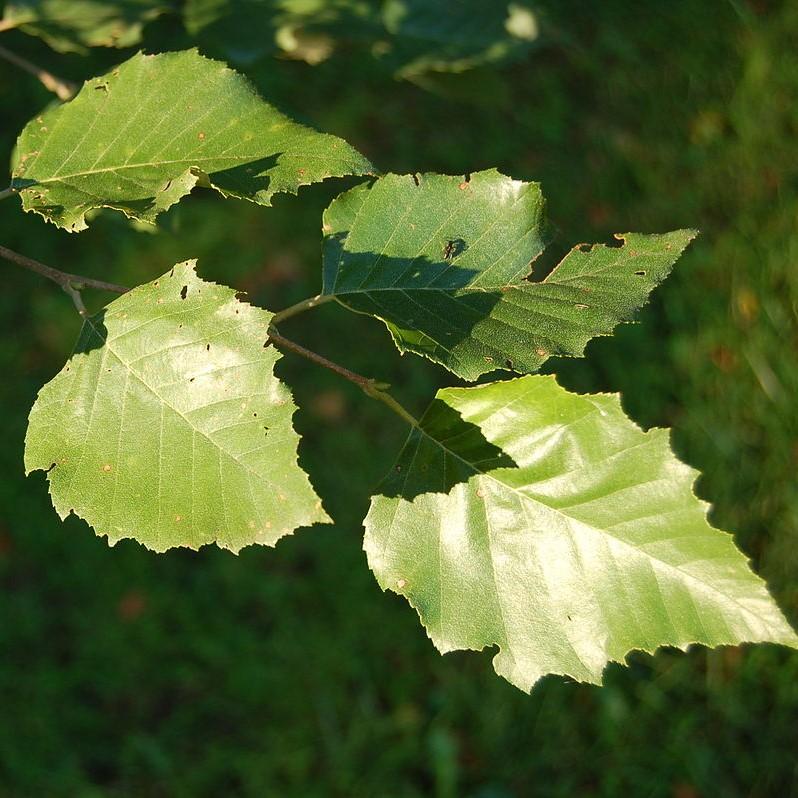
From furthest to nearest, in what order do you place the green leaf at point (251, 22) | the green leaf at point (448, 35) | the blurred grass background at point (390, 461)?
the blurred grass background at point (390, 461) → the green leaf at point (448, 35) → the green leaf at point (251, 22)

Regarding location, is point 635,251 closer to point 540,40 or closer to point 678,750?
point 540,40

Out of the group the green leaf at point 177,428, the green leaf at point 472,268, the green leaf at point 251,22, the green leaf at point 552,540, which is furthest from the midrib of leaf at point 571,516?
the green leaf at point 251,22

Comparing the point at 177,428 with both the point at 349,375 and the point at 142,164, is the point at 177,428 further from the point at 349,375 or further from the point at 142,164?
the point at 142,164

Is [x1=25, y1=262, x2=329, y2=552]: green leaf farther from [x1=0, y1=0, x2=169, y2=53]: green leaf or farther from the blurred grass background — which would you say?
the blurred grass background

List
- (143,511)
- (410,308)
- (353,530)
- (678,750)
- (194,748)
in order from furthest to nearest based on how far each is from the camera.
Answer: (353,530) → (194,748) → (678,750) → (410,308) → (143,511)

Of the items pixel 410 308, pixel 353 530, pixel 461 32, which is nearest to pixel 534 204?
pixel 410 308

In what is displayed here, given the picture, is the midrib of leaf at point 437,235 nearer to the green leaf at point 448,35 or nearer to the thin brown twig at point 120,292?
the thin brown twig at point 120,292
